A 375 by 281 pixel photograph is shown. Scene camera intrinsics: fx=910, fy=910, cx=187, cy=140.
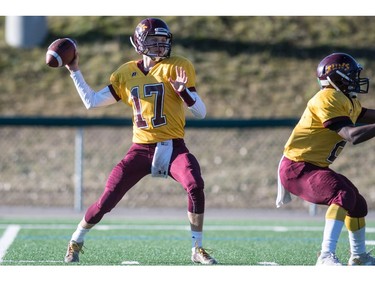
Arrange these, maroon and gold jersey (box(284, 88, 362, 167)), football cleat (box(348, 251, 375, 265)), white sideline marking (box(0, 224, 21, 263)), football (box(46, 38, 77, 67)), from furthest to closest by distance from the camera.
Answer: white sideline marking (box(0, 224, 21, 263)) < football (box(46, 38, 77, 67)) < football cleat (box(348, 251, 375, 265)) < maroon and gold jersey (box(284, 88, 362, 167))

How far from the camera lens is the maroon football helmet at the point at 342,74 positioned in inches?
259

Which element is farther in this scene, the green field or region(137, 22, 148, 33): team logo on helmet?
the green field

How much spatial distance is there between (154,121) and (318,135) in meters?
1.27

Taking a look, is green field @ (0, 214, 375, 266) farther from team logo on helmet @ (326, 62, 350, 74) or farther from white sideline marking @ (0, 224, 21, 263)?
team logo on helmet @ (326, 62, 350, 74)

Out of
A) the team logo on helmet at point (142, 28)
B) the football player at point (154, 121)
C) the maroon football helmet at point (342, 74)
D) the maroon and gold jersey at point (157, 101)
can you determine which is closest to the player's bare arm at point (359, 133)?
the maroon football helmet at point (342, 74)

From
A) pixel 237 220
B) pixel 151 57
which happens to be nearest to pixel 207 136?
pixel 237 220

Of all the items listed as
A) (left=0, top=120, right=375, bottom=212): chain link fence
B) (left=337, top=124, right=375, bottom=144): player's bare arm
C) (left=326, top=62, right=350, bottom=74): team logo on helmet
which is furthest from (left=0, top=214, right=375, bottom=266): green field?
(left=0, top=120, right=375, bottom=212): chain link fence

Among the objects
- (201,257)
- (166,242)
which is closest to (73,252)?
(201,257)

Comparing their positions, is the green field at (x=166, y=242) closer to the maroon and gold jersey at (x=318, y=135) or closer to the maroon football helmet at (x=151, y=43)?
the maroon and gold jersey at (x=318, y=135)

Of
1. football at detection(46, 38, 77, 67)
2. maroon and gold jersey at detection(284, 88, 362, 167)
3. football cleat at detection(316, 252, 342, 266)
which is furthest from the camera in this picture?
football at detection(46, 38, 77, 67)

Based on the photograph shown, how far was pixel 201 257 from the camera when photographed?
6.79 meters

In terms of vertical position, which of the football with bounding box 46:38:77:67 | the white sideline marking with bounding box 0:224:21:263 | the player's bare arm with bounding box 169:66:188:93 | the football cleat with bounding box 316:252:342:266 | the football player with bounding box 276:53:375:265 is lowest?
the white sideline marking with bounding box 0:224:21:263

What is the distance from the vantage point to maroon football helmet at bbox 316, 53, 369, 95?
6.57 m

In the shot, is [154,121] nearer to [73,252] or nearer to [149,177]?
[73,252]
